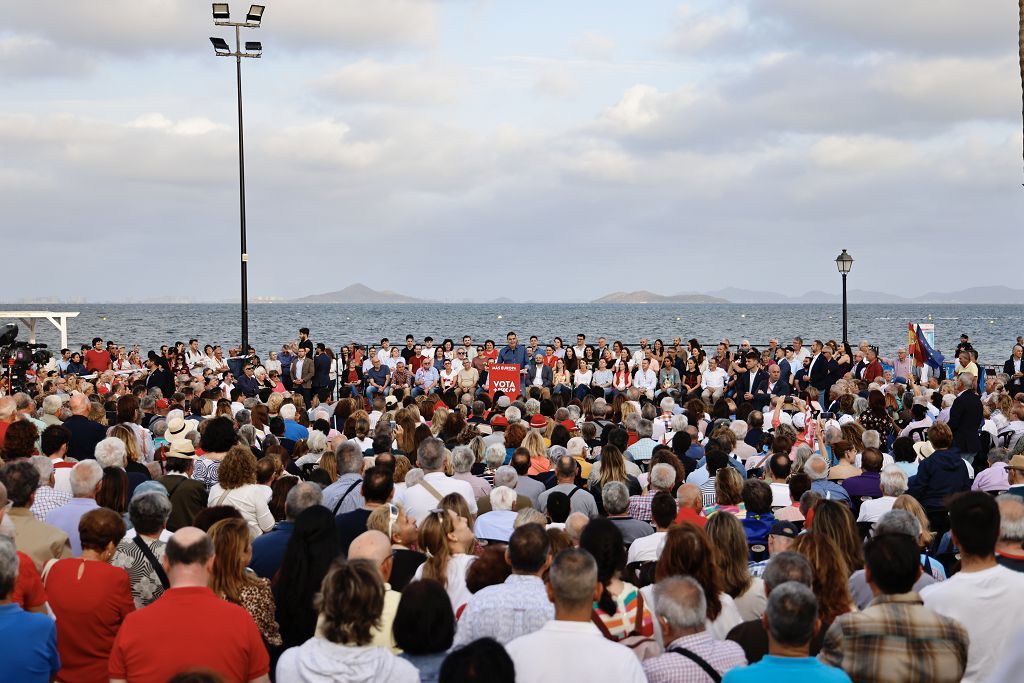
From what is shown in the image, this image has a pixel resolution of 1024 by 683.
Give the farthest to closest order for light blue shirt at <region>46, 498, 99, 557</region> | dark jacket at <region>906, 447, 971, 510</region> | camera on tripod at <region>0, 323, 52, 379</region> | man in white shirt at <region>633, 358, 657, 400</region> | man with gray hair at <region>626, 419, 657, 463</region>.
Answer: man in white shirt at <region>633, 358, 657, 400</region>
camera on tripod at <region>0, 323, 52, 379</region>
man with gray hair at <region>626, 419, 657, 463</region>
dark jacket at <region>906, 447, 971, 510</region>
light blue shirt at <region>46, 498, 99, 557</region>

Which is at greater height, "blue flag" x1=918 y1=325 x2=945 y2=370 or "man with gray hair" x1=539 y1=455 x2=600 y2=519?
"blue flag" x1=918 y1=325 x2=945 y2=370

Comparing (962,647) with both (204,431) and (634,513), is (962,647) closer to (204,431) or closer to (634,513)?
(634,513)

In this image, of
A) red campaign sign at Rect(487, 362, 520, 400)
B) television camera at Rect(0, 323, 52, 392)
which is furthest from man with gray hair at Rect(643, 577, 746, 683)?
television camera at Rect(0, 323, 52, 392)

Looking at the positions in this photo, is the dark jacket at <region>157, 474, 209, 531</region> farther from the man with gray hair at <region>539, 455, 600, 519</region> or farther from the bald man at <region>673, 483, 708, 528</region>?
the bald man at <region>673, 483, 708, 528</region>

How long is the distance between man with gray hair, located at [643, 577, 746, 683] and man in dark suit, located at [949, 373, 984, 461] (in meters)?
8.21

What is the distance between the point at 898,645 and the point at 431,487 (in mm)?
4082

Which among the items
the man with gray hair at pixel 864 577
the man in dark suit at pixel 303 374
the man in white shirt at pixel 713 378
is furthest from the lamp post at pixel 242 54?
the man with gray hair at pixel 864 577

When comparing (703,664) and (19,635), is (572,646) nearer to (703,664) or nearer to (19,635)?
(703,664)

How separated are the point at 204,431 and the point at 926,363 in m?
→ 16.7

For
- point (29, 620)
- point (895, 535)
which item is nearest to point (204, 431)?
point (29, 620)

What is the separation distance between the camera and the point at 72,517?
6.02m

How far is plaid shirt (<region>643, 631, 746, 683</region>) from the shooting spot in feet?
12.8

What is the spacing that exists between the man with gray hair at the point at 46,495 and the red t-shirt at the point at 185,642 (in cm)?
276

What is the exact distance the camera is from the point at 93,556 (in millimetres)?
4930
